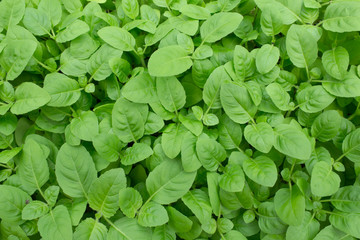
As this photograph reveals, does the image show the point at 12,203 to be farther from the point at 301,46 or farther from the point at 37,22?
the point at 301,46

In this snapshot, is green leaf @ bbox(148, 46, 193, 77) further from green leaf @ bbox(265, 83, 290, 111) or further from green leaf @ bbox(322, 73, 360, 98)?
green leaf @ bbox(322, 73, 360, 98)

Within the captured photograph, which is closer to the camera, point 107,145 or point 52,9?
point 107,145

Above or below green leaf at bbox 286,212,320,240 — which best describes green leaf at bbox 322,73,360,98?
above

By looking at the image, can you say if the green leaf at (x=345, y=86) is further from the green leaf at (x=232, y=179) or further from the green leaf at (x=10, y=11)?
the green leaf at (x=10, y=11)

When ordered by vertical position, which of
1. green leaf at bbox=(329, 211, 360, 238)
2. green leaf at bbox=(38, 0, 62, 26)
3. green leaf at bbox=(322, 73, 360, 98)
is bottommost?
green leaf at bbox=(329, 211, 360, 238)

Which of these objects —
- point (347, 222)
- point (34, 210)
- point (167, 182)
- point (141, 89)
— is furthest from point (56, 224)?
point (347, 222)

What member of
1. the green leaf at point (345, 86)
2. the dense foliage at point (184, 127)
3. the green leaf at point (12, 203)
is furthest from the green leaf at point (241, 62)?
the green leaf at point (12, 203)

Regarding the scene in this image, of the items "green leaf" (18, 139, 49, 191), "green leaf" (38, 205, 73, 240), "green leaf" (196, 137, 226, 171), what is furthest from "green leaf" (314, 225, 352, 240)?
"green leaf" (18, 139, 49, 191)

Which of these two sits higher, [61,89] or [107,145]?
[61,89]
